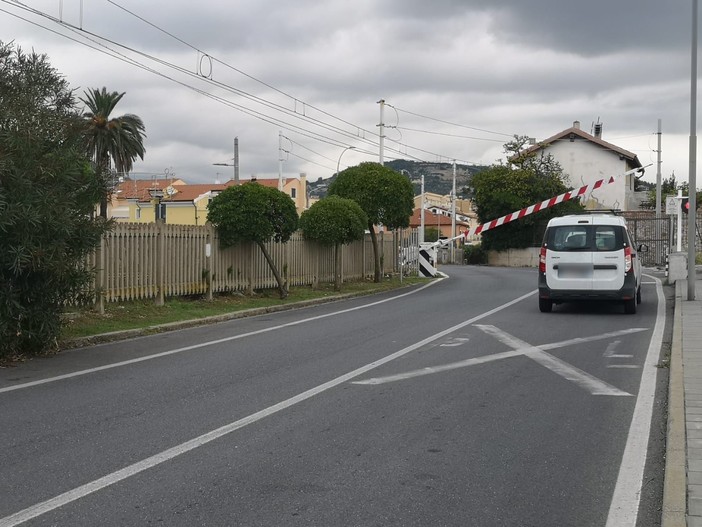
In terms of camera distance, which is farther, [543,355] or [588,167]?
[588,167]

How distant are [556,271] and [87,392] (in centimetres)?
1064

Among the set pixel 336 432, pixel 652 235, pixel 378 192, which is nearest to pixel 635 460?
pixel 336 432

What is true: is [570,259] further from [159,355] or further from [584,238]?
[159,355]

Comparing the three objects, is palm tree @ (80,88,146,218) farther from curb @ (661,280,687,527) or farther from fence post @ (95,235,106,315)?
curb @ (661,280,687,527)

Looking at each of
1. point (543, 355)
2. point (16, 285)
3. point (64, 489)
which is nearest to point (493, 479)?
point (64, 489)

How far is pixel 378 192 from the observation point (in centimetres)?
2622

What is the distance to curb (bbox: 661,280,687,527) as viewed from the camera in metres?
4.68

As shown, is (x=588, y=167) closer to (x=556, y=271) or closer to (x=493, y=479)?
(x=556, y=271)

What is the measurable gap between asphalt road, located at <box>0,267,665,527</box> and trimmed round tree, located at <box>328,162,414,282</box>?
13852 millimetres

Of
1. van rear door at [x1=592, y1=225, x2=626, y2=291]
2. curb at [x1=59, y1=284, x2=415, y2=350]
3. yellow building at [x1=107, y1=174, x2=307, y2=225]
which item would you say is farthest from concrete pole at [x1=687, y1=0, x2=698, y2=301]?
yellow building at [x1=107, y1=174, x2=307, y2=225]

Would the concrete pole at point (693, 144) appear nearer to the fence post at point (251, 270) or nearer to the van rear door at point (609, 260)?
the van rear door at point (609, 260)

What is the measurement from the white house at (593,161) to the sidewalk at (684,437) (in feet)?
169

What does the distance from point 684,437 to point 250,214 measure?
13.5 metres

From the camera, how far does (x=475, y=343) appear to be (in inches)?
478
